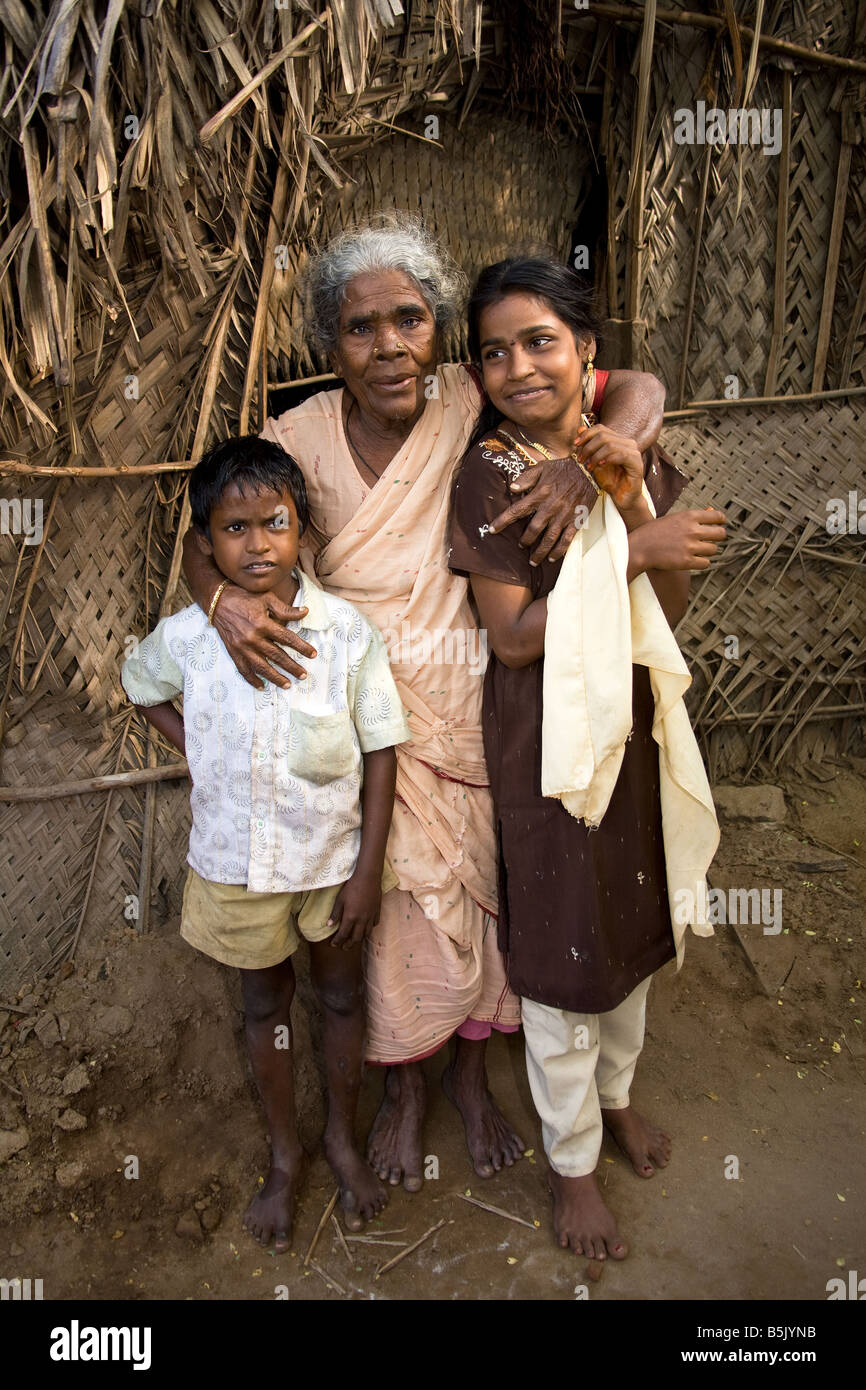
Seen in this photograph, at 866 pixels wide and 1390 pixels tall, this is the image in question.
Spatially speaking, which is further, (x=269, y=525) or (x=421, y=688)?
(x=421, y=688)

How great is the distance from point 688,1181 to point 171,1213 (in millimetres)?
1254

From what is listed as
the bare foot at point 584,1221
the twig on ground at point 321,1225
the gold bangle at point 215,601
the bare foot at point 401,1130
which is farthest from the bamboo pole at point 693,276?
the twig on ground at point 321,1225

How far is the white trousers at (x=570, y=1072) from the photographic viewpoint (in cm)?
218

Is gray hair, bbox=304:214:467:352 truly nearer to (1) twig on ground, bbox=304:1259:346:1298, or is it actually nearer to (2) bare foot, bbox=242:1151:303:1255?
(2) bare foot, bbox=242:1151:303:1255

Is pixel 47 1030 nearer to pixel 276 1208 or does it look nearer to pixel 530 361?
pixel 276 1208

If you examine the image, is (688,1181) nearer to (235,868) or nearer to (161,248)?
(235,868)

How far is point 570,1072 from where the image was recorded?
7.19ft

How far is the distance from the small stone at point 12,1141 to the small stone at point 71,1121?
0.08m

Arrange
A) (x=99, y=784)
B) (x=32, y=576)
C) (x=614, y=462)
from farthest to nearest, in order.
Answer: (x=99, y=784)
(x=32, y=576)
(x=614, y=462)

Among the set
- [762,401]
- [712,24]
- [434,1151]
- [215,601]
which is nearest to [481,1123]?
[434,1151]

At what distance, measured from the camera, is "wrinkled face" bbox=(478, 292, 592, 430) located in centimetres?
197

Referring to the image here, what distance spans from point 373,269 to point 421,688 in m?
0.91
